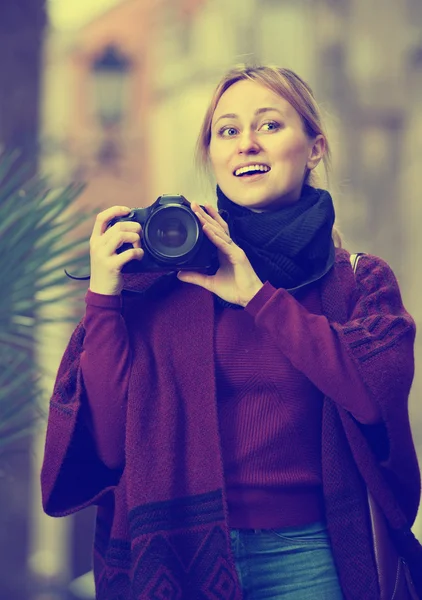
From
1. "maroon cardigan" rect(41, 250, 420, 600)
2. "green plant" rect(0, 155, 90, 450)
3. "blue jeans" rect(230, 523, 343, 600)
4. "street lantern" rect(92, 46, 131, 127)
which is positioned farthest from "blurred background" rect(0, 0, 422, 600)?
"blue jeans" rect(230, 523, 343, 600)

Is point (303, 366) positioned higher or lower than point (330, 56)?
lower

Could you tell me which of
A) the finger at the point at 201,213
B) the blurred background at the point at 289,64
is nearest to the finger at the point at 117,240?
the finger at the point at 201,213

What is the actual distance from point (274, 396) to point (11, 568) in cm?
269

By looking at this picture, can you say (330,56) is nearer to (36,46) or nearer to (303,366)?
(36,46)

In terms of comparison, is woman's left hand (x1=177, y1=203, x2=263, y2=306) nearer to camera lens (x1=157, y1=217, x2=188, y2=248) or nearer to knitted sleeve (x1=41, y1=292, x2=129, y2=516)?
camera lens (x1=157, y1=217, x2=188, y2=248)

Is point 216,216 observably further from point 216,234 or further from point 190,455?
point 190,455

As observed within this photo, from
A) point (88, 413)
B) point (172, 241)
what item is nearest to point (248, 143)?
point (172, 241)

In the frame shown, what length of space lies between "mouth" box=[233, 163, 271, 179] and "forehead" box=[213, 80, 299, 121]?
0.31ft

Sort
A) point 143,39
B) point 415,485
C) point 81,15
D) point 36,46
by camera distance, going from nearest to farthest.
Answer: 1. point 415,485
2. point 36,46
3. point 81,15
4. point 143,39

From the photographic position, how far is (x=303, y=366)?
4.60 feet

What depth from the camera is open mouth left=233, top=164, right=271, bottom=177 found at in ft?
5.17

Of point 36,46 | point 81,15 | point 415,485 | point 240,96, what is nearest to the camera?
point 415,485

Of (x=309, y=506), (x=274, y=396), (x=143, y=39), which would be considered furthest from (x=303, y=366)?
(x=143, y=39)

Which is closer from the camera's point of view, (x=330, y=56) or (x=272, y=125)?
(x=272, y=125)
